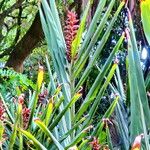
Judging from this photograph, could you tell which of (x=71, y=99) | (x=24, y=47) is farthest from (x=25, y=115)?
(x=24, y=47)

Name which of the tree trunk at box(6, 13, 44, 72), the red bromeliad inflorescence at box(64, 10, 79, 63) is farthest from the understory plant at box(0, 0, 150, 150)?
the tree trunk at box(6, 13, 44, 72)

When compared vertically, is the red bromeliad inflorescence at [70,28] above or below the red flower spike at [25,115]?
above

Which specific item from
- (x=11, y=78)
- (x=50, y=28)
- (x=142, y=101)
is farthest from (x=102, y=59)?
(x=142, y=101)

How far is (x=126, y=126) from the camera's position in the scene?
2.05 feet

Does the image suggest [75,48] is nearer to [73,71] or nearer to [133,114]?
[73,71]

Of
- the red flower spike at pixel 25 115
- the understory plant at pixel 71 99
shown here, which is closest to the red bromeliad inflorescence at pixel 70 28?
the understory plant at pixel 71 99

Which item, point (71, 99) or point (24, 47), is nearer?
point (71, 99)

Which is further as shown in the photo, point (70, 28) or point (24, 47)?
point (24, 47)

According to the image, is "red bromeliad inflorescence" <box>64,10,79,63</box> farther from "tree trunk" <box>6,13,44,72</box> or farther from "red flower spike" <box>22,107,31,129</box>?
"tree trunk" <box>6,13,44,72</box>

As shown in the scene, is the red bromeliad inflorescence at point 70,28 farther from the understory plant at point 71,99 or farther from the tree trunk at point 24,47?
the tree trunk at point 24,47

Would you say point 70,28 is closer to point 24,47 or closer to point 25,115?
point 25,115

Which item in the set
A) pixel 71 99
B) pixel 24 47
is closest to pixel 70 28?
pixel 71 99

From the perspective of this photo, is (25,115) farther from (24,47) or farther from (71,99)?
(24,47)

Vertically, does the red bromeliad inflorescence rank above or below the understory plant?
above
